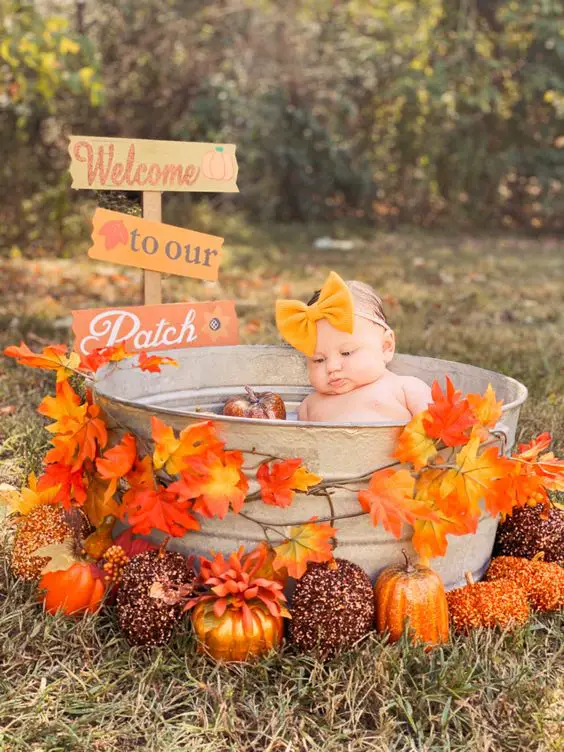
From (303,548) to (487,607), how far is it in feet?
1.28

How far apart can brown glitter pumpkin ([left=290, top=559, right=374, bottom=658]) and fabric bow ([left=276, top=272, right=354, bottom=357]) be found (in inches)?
21.2

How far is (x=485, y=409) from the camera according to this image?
171 centimetres

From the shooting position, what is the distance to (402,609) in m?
1.67

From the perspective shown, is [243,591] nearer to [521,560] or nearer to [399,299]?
[521,560]

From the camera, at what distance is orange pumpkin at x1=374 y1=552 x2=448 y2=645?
168 centimetres

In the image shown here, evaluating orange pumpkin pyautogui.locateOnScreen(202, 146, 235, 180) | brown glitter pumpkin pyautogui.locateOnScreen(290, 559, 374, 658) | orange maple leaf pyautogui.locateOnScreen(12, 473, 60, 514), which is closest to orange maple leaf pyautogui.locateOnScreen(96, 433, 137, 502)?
orange maple leaf pyautogui.locateOnScreen(12, 473, 60, 514)

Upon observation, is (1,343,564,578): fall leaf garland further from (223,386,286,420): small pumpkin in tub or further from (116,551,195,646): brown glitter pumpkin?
(223,386,286,420): small pumpkin in tub

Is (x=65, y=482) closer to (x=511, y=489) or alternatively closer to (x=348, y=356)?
(x=348, y=356)

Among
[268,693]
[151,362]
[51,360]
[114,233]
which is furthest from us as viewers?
[114,233]

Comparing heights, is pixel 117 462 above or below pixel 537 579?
above

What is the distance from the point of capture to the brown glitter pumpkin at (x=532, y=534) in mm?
1994

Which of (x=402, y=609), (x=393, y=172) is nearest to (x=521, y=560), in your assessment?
(x=402, y=609)

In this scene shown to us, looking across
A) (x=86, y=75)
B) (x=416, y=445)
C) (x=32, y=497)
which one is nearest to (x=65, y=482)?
(x=32, y=497)

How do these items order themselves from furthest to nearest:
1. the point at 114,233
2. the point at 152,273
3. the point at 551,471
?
the point at 152,273, the point at 114,233, the point at 551,471
